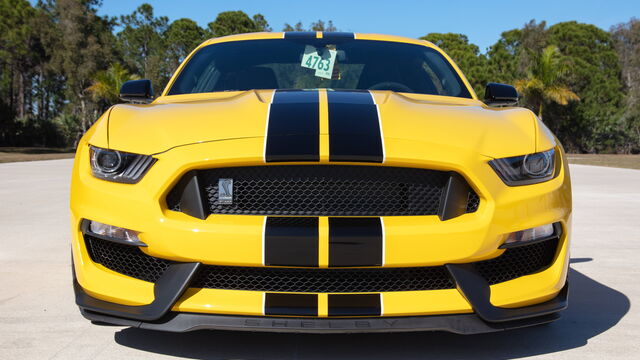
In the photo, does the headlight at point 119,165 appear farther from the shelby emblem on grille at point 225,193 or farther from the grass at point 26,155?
the grass at point 26,155

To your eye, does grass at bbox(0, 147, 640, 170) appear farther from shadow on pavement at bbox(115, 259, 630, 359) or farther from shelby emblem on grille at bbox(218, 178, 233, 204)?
shelby emblem on grille at bbox(218, 178, 233, 204)

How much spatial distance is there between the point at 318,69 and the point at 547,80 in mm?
33129

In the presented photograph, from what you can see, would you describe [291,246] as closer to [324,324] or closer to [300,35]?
[324,324]

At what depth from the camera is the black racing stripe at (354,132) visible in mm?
2279

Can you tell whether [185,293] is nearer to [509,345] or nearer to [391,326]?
[391,326]

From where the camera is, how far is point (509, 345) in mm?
2641

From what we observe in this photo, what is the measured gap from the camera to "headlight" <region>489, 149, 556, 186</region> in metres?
2.37

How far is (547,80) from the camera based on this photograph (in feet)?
112

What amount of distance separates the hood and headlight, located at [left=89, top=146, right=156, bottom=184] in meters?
0.03

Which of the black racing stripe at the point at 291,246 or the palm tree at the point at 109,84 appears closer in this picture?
the black racing stripe at the point at 291,246

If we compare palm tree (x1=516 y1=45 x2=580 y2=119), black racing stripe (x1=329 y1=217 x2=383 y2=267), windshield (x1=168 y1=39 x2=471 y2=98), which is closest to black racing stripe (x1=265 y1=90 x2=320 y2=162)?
black racing stripe (x1=329 y1=217 x2=383 y2=267)

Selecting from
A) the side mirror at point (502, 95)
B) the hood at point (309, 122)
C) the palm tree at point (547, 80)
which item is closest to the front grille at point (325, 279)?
the hood at point (309, 122)

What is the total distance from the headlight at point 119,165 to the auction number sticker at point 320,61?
170 centimetres

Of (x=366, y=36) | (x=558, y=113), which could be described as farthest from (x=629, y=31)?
(x=366, y=36)
